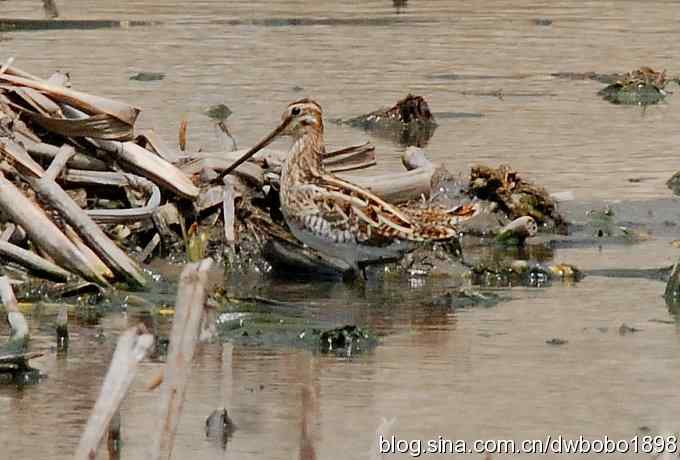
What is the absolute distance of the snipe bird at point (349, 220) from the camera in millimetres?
9438

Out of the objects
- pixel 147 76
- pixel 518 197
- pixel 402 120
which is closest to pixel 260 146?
pixel 518 197

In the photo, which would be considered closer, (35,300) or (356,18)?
(35,300)

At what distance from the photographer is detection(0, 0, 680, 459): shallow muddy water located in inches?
274

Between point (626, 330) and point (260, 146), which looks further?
point (260, 146)

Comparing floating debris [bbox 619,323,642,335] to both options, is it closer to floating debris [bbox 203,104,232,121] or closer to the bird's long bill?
the bird's long bill

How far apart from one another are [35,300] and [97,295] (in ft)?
0.88

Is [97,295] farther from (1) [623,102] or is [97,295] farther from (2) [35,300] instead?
(1) [623,102]

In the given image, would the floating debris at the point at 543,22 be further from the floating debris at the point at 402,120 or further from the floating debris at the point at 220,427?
the floating debris at the point at 220,427

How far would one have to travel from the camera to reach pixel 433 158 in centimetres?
1320

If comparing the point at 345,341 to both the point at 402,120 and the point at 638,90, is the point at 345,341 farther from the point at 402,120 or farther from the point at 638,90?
the point at 638,90

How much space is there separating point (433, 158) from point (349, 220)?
3.83 meters

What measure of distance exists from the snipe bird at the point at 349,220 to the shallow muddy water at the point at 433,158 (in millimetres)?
204

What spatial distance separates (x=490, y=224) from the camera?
432 inches

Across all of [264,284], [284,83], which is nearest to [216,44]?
[284,83]
